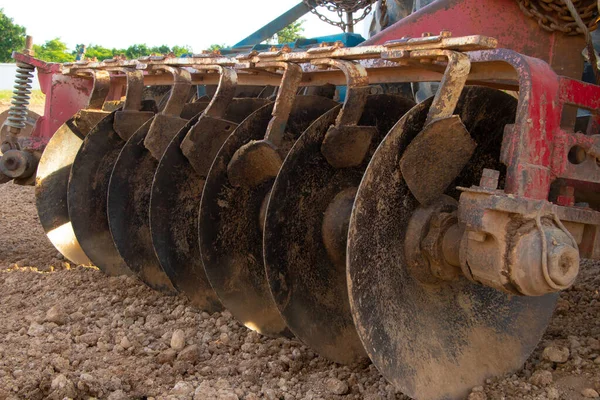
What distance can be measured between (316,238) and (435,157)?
0.58 meters

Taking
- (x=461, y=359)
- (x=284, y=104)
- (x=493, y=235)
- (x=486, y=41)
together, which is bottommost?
(x=461, y=359)

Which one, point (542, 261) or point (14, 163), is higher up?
point (542, 261)

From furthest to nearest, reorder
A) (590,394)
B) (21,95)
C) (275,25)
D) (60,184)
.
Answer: (275,25), (21,95), (60,184), (590,394)

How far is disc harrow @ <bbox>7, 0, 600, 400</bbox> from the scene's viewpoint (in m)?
1.78

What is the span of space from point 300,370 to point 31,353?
932 mm

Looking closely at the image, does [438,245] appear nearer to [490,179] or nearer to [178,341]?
[490,179]

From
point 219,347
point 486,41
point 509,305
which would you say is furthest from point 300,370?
point 486,41

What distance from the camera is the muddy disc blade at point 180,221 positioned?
9.29ft

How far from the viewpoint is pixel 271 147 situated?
2.33 meters

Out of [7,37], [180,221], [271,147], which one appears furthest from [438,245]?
[7,37]

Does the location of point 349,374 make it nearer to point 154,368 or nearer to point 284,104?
point 154,368

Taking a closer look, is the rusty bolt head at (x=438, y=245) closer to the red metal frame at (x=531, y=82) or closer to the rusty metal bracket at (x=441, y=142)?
the rusty metal bracket at (x=441, y=142)

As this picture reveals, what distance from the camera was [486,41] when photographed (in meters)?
1.85

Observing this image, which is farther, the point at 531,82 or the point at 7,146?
the point at 7,146
